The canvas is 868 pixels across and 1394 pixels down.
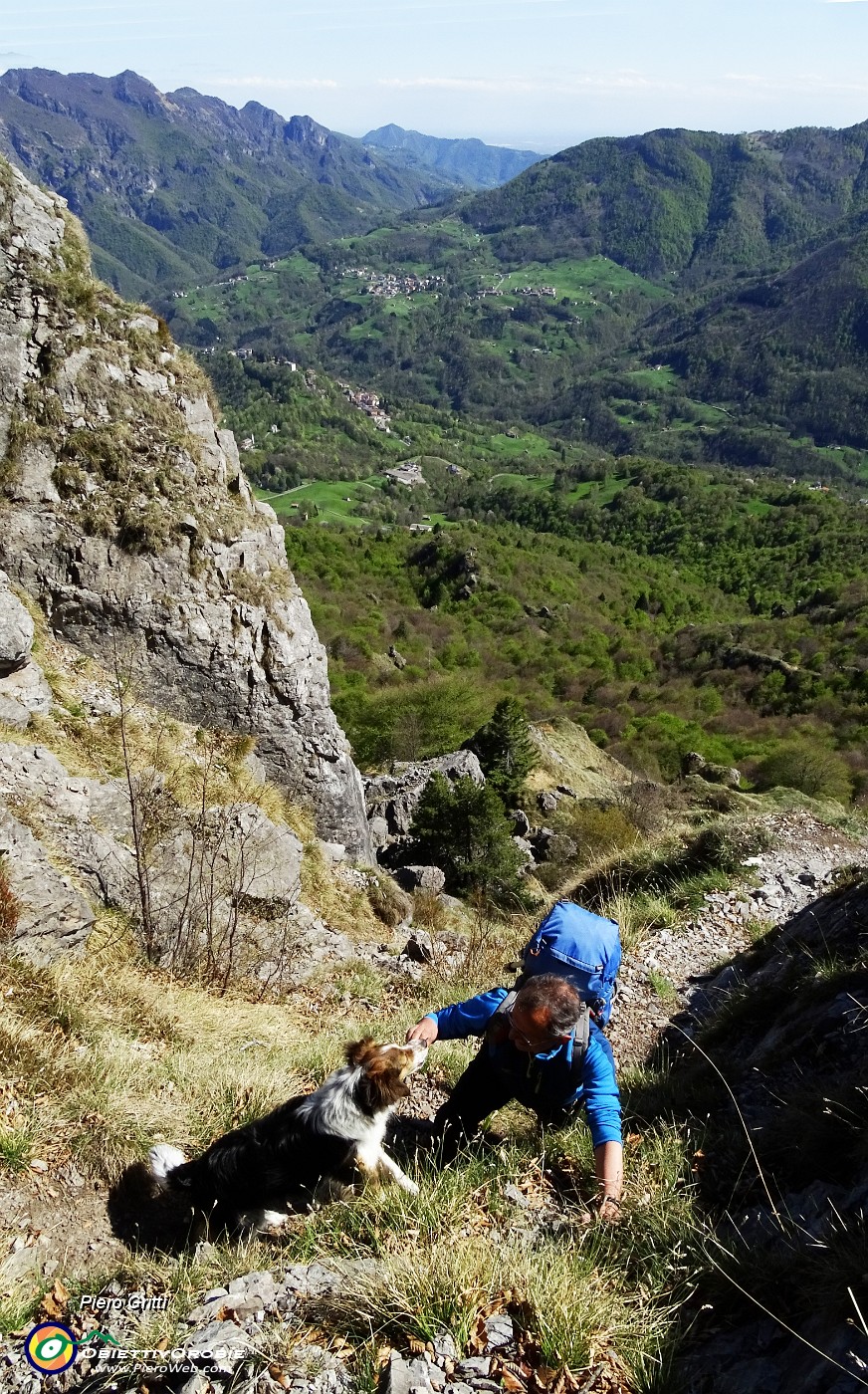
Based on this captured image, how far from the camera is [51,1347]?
267cm

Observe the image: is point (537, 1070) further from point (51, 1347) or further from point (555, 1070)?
point (51, 1347)

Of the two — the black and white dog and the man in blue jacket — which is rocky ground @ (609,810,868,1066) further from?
the black and white dog

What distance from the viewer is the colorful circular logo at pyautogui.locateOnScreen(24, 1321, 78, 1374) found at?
259 cm

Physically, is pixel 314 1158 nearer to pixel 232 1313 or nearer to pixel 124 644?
pixel 232 1313

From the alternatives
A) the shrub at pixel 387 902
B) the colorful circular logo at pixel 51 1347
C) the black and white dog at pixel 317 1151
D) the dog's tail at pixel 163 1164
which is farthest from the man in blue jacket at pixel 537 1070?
the shrub at pixel 387 902

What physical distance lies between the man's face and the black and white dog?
47 cm

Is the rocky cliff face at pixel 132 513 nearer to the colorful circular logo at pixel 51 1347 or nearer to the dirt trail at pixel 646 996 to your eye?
the dirt trail at pixel 646 996

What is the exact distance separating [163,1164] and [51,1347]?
3.36 feet

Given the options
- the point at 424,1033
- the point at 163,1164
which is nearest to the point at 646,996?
the point at 424,1033

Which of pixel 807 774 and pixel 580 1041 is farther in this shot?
pixel 807 774

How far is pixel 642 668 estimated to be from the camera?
67.6 metres

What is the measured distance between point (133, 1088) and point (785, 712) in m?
59.5

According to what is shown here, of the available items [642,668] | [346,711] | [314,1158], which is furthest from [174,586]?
[642,668]

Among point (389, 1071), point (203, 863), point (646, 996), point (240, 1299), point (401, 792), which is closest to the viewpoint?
point (240, 1299)
